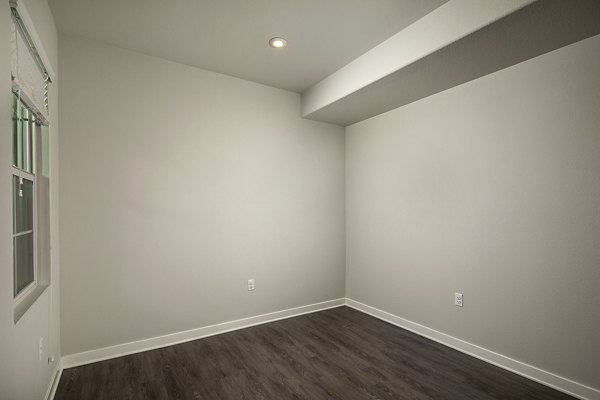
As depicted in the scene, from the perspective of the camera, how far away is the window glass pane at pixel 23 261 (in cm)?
167

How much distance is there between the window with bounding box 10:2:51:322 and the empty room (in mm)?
17

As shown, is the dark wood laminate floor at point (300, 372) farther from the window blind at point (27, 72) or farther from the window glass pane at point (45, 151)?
the window blind at point (27, 72)

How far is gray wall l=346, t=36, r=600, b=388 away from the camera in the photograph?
211 cm

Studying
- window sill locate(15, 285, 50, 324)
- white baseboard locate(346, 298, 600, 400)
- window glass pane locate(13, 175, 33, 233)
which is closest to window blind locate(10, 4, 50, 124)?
window glass pane locate(13, 175, 33, 233)

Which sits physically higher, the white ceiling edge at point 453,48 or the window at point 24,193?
the white ceiling edge at point 453,48

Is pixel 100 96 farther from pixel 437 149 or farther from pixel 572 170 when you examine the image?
pixel 572 170

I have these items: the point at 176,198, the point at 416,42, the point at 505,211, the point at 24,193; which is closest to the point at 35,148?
the point at 24,193

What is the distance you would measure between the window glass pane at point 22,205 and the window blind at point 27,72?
43 centimetres

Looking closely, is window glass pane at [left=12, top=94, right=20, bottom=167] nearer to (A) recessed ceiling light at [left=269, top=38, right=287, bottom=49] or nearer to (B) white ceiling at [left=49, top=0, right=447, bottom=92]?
(B) white ceiling at [left=49, top=0, right=447, bottom=92]

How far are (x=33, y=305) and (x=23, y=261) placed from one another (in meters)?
0.29

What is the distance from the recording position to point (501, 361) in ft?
8.18

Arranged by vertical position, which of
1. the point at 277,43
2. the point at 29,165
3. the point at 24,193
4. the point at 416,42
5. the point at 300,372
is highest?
the point at 277,43

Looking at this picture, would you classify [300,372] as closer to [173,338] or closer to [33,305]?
[173,338]

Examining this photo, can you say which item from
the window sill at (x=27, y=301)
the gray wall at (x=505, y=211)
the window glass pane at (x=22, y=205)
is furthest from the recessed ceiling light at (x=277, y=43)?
the window sill at (x=27, y=301)
